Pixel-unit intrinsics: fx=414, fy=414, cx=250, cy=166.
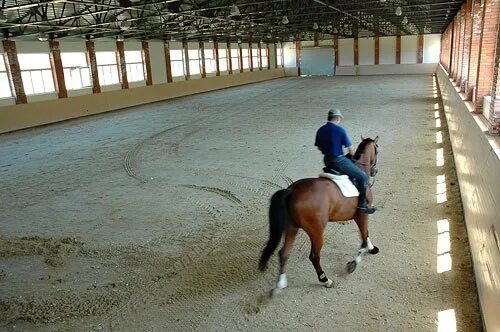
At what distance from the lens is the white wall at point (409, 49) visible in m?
41.0

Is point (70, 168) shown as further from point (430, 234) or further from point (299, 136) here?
point (430, 234)

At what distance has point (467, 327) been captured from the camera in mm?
3703

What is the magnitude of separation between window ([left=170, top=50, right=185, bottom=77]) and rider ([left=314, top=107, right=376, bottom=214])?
25918mm

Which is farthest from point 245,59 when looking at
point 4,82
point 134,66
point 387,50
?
point 4,82

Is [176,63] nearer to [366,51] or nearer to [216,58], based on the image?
[216,58]

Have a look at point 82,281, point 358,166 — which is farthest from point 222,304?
point 358,166

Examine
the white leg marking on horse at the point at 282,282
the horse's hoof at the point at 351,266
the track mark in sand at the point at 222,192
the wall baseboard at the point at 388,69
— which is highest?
the white leg marking on horse at the point at 282,282

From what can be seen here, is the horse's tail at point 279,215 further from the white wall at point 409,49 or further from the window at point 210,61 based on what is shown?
the white wall at point 409,49

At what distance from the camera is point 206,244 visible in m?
5.70

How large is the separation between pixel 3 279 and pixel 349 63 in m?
43.2

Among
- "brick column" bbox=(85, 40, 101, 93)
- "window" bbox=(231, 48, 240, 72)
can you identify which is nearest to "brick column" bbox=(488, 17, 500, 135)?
"brick column" bbox=(85, 40, 101, 93)

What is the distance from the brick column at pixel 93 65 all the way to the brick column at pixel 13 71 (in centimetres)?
446

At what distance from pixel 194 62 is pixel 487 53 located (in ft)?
83.4

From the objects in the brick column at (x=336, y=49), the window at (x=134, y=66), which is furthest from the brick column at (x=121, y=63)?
the brick column at (x=336, y=49)
